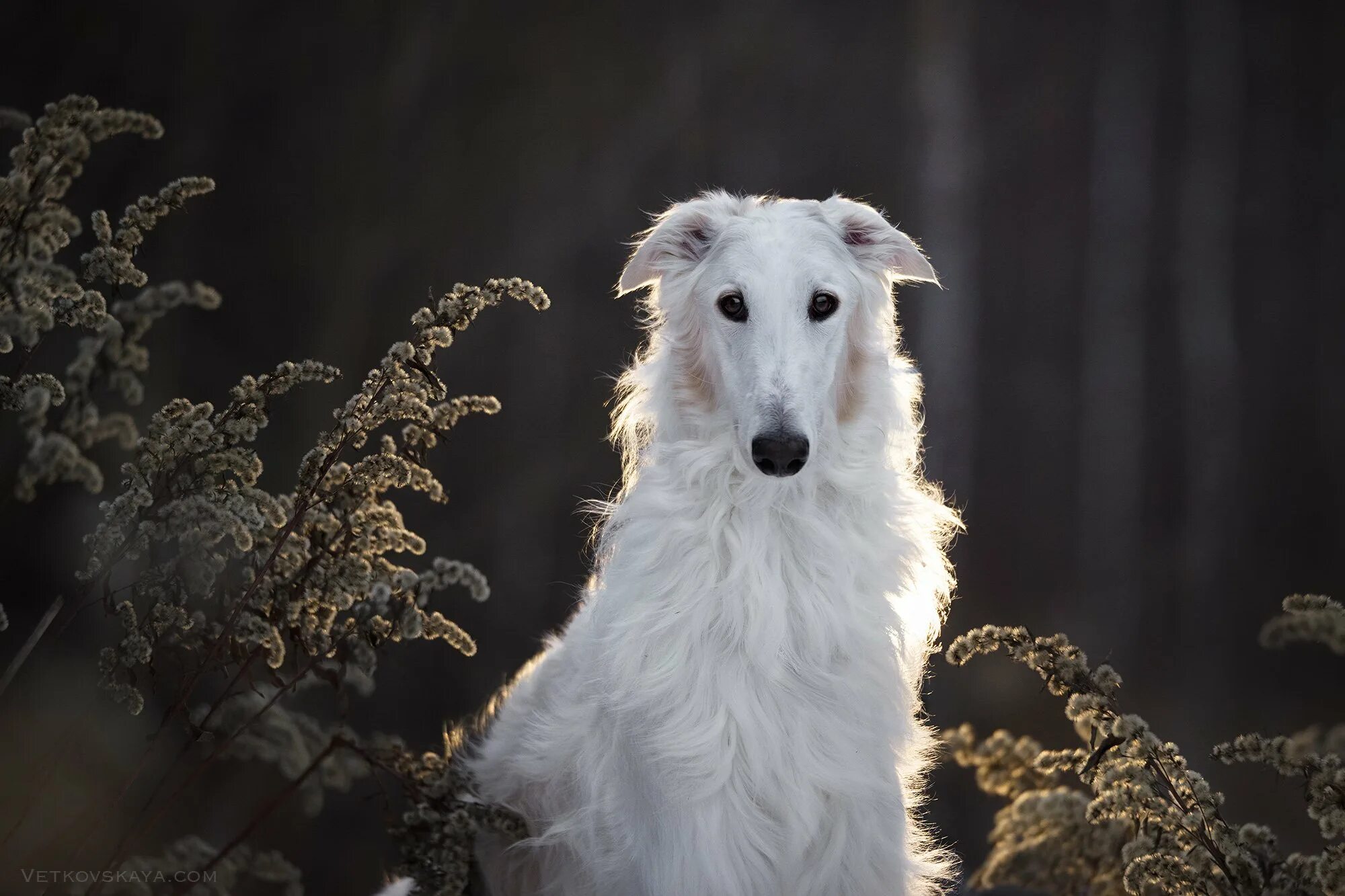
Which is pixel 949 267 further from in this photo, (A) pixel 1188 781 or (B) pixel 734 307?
(A) pixel 1188 781

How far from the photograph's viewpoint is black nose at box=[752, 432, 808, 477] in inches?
63.9

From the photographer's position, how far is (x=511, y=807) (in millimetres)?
2029

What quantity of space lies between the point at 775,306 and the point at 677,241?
0.30 m

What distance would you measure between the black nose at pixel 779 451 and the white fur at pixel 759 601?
0.03 metres

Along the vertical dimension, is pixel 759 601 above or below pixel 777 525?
below

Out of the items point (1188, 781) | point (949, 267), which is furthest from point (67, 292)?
point (949, 267)

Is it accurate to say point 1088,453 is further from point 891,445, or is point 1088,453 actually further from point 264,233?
→ point 264,233

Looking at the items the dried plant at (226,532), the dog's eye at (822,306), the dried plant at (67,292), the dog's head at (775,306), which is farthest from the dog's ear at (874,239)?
the dried plant at (67,292)

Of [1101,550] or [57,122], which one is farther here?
[1101,550]

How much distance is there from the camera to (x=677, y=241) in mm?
1963

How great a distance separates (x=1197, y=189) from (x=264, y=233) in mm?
2843

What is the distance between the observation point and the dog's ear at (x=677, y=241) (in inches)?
76.2

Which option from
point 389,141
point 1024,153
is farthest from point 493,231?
point 1024,153

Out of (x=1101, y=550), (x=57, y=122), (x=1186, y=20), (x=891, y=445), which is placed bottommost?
(x=57, y=122)
